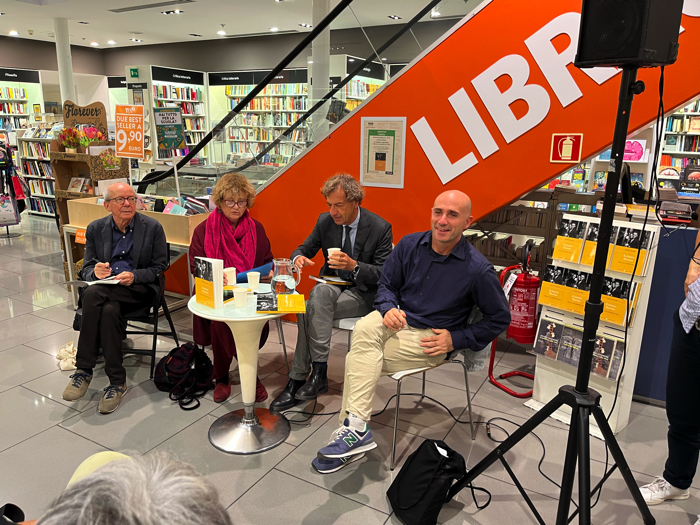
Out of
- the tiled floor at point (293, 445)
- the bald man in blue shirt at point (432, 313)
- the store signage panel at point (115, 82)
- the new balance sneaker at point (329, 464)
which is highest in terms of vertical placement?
the store signage panel at point (115, 82)

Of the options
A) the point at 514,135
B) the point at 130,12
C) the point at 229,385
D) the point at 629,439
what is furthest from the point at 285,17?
the point at 629,439

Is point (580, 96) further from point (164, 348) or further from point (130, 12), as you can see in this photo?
point (130, 12)

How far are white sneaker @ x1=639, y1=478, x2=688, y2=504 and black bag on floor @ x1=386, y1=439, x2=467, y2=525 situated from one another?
84 cm

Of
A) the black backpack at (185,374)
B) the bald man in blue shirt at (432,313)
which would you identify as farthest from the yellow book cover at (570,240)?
the black backpack at (185,374)

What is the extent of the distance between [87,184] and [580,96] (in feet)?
15.6

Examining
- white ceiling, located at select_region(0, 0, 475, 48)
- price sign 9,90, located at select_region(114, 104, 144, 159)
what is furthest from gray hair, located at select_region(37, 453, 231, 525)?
white ceiling, located at select_region(0, 0, 475, 48)

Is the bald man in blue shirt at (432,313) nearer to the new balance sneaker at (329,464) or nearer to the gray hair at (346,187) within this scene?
the new balance sneaker at (329,464)

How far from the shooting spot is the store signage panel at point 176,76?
9.52 m

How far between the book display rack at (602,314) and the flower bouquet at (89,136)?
181 inches

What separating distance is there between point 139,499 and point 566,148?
10.1ft

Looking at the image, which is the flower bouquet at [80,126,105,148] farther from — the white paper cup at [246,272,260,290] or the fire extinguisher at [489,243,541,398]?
the fire extinguisher at [489,243,541,398]

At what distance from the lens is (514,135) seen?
10.2 ft

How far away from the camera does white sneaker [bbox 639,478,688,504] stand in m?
2.10

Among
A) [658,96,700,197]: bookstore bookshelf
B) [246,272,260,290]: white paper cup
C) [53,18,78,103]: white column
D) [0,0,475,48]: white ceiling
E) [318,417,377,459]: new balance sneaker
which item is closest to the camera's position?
[318,417,377,459]: new balance sneaker
